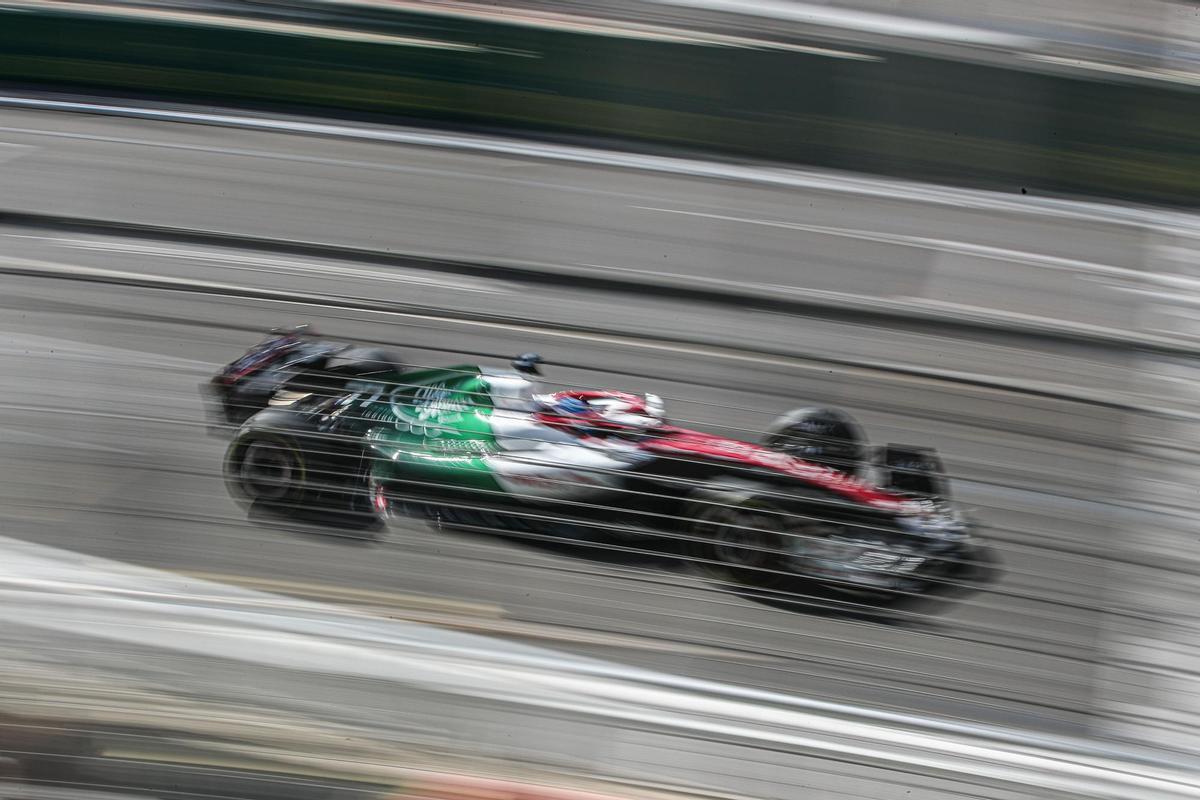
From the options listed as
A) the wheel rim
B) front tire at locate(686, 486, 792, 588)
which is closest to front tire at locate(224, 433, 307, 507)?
the wheel rim

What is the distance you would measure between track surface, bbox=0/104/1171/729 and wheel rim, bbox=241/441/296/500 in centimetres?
3

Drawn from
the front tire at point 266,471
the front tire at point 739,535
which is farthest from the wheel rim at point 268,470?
the front tire at point 739,535

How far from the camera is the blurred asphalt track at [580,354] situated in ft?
2.12

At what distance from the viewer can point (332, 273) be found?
2.40 feet

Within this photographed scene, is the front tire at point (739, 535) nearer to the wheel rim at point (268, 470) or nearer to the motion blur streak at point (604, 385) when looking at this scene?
the motion blur streak at point (604, 385)

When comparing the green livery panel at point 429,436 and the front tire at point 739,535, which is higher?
the green livery panel at point 429,436

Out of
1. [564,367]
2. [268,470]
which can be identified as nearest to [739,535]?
[564,367]

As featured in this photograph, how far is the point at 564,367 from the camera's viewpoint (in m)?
0.75

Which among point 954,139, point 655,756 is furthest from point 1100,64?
point 655,756

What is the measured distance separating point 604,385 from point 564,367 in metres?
0.04

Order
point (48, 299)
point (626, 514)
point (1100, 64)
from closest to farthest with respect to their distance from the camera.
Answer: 1. point (1100, 64)
2. point (626, 514)
3. point (48, 299)

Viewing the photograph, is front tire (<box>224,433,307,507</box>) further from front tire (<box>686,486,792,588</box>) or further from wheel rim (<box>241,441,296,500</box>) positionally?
front tire (<box>686,486,792,588</box>)

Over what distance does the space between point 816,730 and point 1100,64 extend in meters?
0.44

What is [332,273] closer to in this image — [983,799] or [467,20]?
[467,20]
